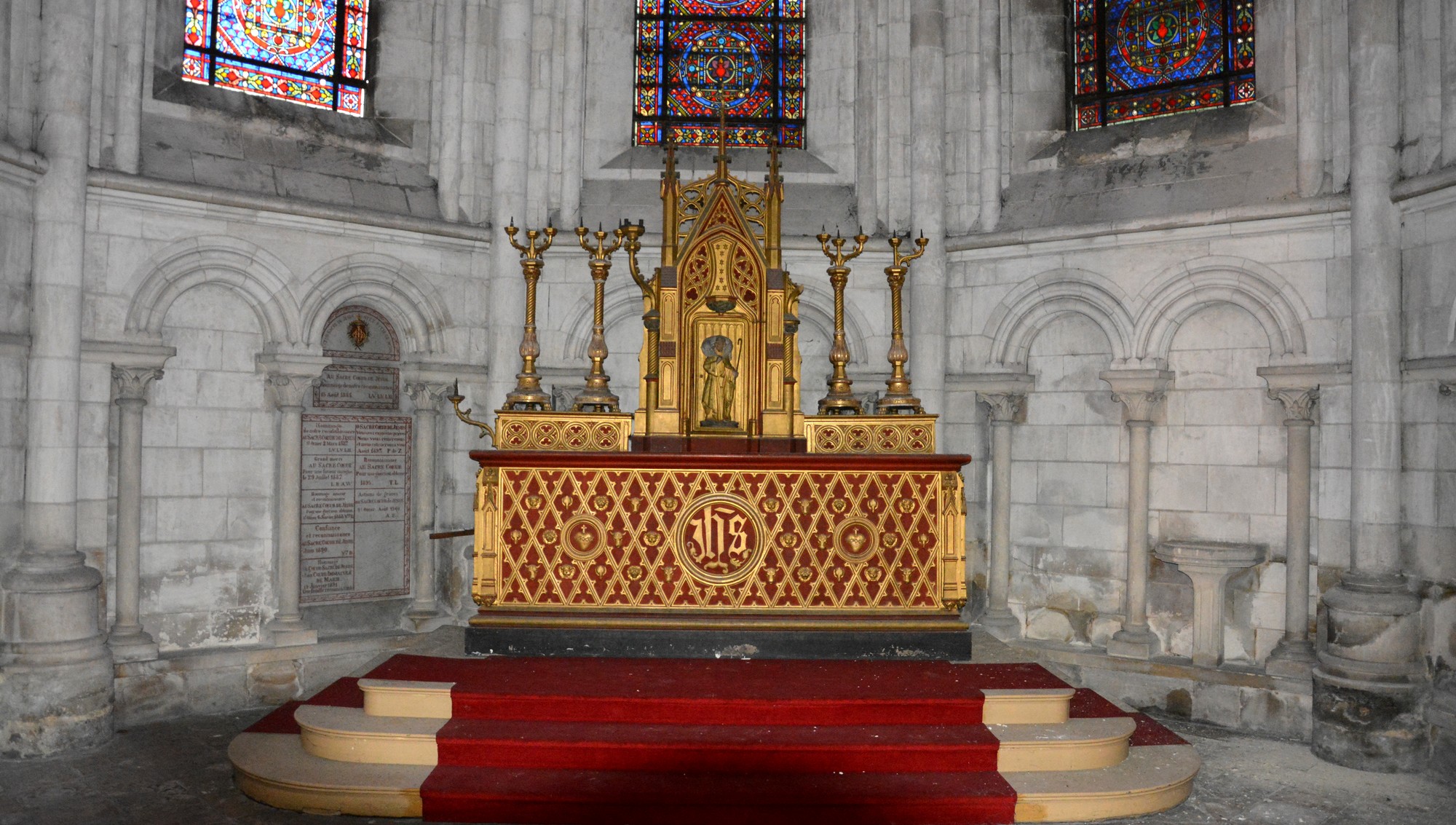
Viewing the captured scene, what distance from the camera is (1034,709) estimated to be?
6043 mm

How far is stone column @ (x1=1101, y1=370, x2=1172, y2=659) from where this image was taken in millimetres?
8711

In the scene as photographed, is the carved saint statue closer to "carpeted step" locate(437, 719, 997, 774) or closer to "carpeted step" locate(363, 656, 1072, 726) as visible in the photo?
"carpeted step" locate(363, 656, 1072, 726)

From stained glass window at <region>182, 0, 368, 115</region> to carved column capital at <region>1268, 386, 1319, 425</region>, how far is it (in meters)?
7.81

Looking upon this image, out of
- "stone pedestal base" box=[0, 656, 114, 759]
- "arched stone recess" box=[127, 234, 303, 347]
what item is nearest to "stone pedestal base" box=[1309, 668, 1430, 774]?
"arched stone recess" box=[127, 234, 303, 347]

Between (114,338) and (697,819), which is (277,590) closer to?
(114,338)

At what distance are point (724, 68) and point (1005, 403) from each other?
13.3 feet

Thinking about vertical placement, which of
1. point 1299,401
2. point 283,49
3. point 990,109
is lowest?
point 1299,401

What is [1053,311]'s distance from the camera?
9289mm

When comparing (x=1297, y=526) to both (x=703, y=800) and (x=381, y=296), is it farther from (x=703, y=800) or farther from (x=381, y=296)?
(x=381, y=296)

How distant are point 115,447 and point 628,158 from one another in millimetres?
4742

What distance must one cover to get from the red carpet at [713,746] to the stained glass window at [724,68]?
570cm

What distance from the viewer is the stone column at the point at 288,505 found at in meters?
8.60

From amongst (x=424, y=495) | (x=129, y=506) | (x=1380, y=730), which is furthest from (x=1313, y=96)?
(x=129, y=506)

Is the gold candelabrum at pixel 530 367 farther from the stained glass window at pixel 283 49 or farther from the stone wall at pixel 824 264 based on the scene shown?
the stained glass window at pixel 283 49
